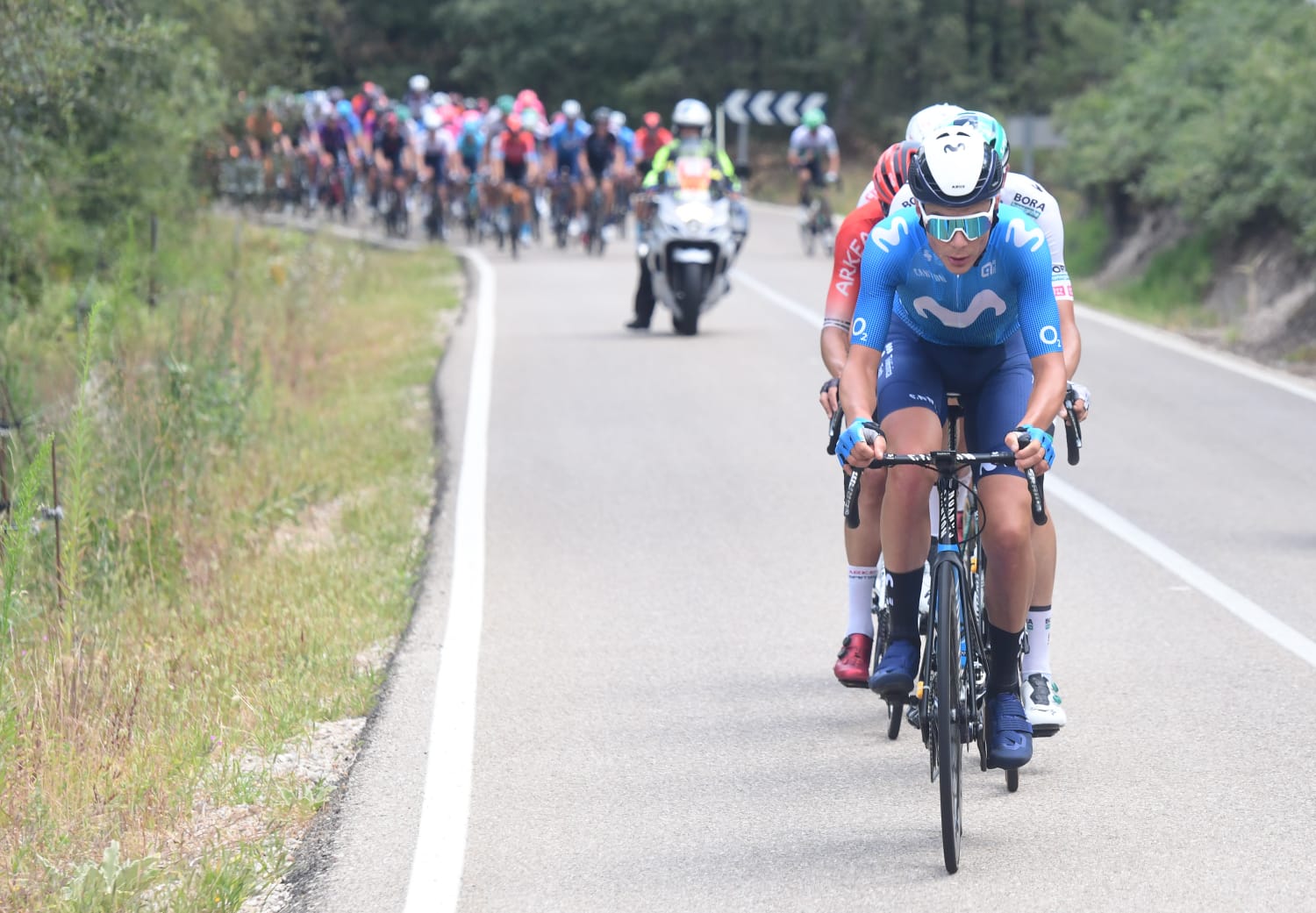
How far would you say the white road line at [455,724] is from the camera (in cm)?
562

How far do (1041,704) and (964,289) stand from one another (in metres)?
1.24

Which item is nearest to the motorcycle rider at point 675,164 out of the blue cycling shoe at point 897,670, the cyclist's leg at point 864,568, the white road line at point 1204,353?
the white road line at point 1204,353

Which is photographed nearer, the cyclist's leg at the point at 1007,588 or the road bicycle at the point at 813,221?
the cyclist's leg at the point at 1007,588

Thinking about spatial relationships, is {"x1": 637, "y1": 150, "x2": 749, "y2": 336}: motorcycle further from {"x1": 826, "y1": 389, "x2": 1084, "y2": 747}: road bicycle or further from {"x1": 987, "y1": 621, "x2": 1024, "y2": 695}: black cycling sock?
{"x1": 987, "y1": 621, "x2": 1024, "y2": 695}: black cycling sock

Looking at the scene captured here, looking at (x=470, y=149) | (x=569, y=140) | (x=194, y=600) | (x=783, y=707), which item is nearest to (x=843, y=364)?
(x=783, y=707)

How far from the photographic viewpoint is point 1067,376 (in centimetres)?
603

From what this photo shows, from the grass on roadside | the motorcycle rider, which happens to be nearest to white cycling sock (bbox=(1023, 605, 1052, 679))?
the grass on roadside

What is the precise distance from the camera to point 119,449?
35.2 ft

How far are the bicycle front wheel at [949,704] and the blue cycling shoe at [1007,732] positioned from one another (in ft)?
0.80

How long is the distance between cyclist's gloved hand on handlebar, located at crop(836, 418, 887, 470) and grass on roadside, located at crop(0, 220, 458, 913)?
6.16ft

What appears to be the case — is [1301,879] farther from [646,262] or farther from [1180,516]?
[646,262]

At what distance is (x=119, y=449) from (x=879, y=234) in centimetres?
571

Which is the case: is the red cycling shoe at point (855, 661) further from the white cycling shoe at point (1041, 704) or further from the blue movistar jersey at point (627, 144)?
the blue movistar jersey at point (627, 144)

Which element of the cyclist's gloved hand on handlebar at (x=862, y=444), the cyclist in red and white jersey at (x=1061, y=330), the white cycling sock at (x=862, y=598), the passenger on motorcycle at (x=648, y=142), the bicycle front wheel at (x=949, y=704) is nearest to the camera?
the bicycle front wheel at (x=949, y=704)
